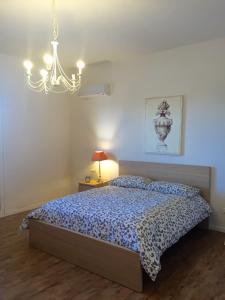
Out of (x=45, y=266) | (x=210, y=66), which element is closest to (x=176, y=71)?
(x=210, y=66)

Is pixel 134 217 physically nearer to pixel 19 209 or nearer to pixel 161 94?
pixel 161 94

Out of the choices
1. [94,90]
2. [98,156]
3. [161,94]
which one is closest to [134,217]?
[98,156]

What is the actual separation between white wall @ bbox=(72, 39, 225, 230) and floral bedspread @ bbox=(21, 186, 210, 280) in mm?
732

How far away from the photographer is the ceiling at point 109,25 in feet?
8.86

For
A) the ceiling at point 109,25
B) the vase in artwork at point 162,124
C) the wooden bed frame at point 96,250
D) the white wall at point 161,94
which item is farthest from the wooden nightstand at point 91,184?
the ceiling at point 109,25

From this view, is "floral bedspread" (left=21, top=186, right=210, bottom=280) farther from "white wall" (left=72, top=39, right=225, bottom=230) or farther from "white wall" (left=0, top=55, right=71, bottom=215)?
"white wall" (left=0, top=55, right=71, bottom=215)

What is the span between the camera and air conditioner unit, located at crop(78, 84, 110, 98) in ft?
15.8

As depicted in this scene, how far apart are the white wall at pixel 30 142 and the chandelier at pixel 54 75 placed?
159mm

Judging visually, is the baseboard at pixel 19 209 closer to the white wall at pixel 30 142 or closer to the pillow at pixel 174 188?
the white wall at pixel 30 142

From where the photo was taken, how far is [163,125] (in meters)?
4.27

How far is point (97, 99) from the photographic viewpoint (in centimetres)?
507

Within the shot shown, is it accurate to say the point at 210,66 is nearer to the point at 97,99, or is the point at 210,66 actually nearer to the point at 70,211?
the point at 97,99

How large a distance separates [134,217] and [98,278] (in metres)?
0.68

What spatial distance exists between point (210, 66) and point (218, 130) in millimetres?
919
